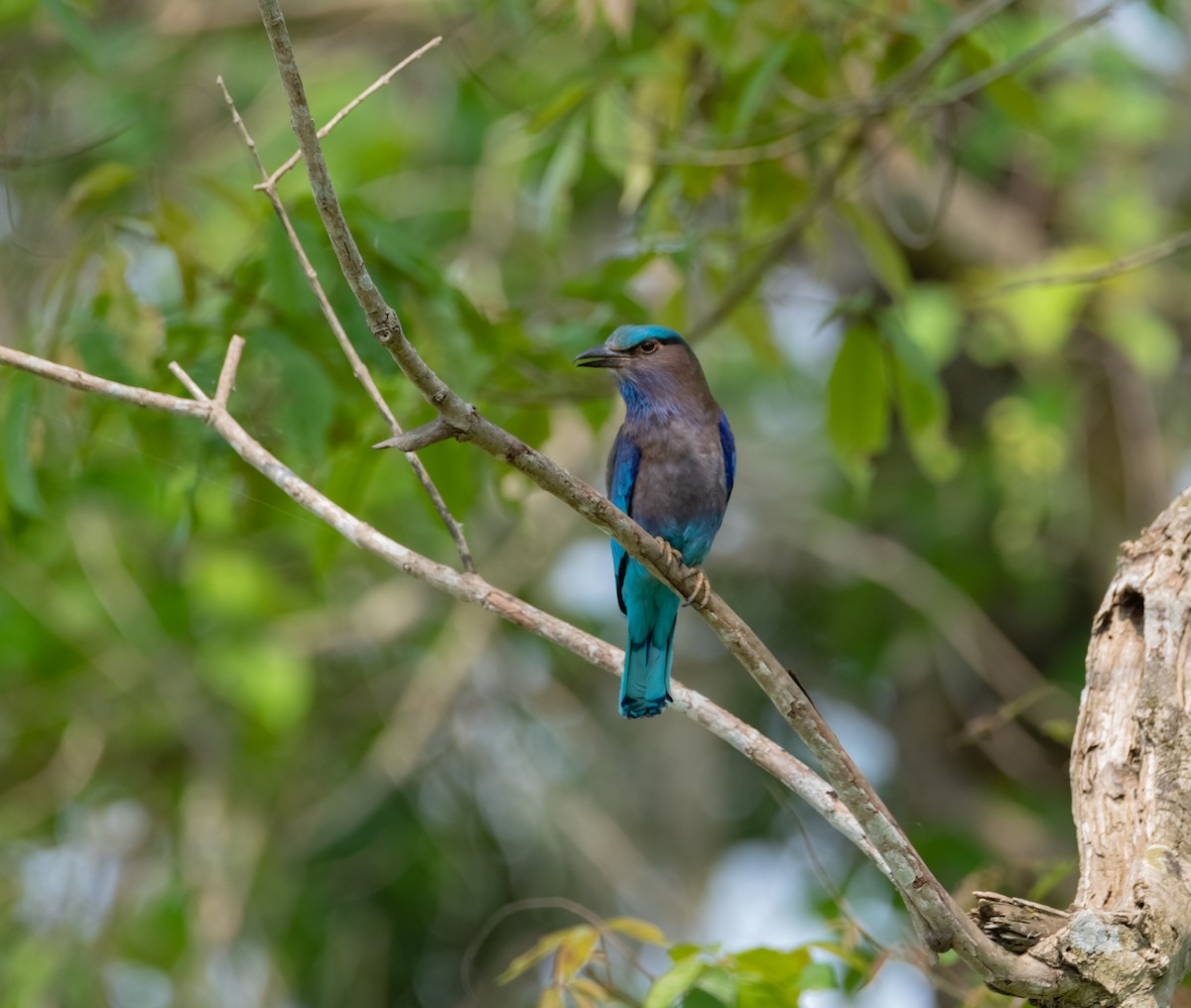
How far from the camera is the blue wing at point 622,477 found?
4320 millimetres

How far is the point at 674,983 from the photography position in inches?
119

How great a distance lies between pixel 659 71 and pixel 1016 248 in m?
3.68

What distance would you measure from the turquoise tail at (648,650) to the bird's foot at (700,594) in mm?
368

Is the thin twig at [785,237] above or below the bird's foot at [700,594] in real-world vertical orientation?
above

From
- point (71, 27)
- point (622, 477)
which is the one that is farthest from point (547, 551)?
point (71, 27)

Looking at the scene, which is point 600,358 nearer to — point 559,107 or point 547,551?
point 559,107

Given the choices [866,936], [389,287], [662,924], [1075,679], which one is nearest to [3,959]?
[662,924]

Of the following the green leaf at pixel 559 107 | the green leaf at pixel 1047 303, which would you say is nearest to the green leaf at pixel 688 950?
the green leaf at pixel 559 107

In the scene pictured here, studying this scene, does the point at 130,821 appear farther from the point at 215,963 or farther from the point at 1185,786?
the point at 1185,786

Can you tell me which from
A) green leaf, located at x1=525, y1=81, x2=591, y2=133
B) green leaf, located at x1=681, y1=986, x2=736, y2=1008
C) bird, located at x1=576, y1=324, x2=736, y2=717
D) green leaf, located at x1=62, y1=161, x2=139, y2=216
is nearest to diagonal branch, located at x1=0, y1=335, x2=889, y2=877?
green leaf, located at x1=681, y1=986, x2=736, y2=1008

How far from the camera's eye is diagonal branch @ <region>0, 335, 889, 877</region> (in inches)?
115

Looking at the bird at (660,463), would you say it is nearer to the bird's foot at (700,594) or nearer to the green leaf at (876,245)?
the green leaf at (876,245)

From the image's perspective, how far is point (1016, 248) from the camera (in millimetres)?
7324

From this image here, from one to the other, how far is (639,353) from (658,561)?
5.23ft
